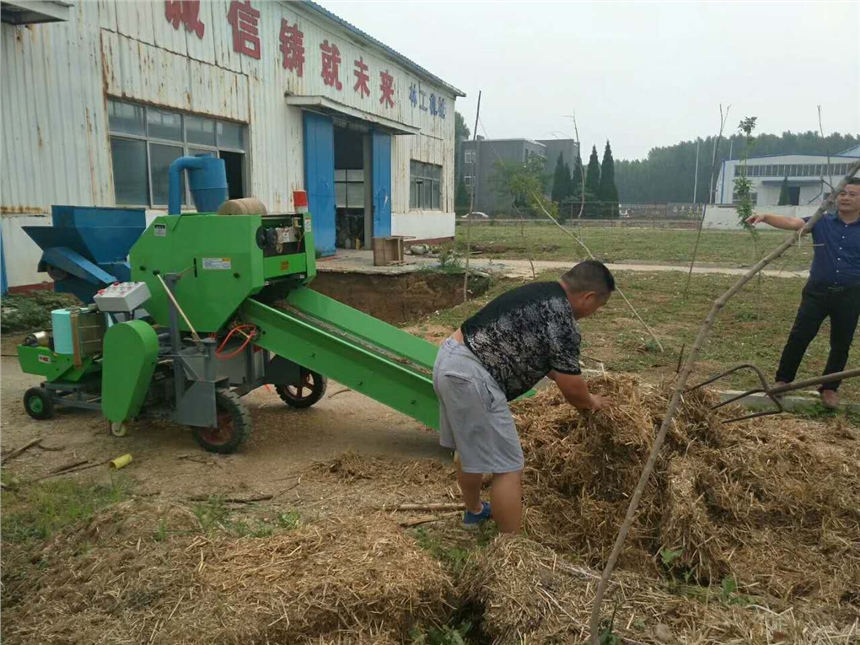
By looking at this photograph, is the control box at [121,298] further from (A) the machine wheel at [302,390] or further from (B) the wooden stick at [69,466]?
(A) the machine wheel at [302,390]

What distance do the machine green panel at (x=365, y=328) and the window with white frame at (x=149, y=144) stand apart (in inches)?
246

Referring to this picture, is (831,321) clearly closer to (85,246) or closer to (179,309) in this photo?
(179,309)

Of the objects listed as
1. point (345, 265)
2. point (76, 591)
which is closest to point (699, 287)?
point (345, 265)

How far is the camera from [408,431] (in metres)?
5.24

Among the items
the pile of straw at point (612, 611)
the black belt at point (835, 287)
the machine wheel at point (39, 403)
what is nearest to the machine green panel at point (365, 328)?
the machine wheel at point (39, 403)

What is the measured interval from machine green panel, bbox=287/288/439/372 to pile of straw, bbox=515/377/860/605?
1.44 metres

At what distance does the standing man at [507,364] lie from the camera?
2.95m

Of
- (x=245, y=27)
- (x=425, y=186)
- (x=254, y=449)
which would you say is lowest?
(x=254, y=449)

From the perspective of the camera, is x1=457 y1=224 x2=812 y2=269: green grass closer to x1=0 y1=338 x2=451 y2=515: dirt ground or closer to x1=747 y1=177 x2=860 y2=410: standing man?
x1=747 y1=177 x2=860 y2=410: standing man

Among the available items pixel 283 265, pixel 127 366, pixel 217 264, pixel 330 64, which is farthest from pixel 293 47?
pixel 127 366

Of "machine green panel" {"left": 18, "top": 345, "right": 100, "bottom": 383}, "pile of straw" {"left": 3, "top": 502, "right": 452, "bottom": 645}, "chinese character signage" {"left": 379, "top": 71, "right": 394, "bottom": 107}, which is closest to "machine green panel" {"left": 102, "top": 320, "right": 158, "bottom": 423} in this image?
"machine green panel" {"left": 18, "top": 345, "right": 100, "bottom": 383}

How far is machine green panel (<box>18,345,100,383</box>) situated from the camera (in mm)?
4852

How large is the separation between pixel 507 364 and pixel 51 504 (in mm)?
2677

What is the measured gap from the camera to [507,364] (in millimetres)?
2988
